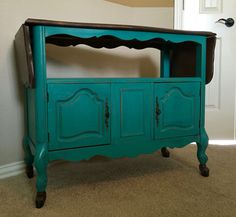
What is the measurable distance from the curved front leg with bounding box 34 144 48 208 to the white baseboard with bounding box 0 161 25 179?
1.39ft

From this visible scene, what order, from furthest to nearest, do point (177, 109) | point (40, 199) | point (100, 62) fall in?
point (100, 62), point (177, 109), point (40, 199)

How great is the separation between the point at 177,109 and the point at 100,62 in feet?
2.25

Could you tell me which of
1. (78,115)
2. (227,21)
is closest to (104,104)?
(78,115)

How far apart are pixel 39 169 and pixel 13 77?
62 centimetres

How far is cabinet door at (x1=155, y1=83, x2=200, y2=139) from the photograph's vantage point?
4.78 feet

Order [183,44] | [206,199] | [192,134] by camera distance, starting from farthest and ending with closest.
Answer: [183,44], [192,134], [206,199]

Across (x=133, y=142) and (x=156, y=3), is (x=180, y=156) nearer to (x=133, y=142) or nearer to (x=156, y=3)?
(x=133, y=142)

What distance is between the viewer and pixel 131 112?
140 cm

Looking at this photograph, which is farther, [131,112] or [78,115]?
[131,112]

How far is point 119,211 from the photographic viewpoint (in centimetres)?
116

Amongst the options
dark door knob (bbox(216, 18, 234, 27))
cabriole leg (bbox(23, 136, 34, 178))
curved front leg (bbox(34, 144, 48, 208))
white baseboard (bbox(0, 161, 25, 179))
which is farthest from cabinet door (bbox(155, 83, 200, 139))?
dark door knob (bbox(216, 18, 234, 27))

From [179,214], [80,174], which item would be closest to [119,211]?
[179,214]

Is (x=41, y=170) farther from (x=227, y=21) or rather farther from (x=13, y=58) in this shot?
(x=227, y=21)

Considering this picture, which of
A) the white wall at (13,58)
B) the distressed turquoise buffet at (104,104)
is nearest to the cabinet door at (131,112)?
the distressed turquoise buffet at (104,104)
